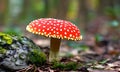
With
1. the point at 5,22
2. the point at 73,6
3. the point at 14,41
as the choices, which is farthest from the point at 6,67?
the point at 73,6

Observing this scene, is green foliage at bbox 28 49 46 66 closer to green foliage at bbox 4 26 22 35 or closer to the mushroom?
the mushroom

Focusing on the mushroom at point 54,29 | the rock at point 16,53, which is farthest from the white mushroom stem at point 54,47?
the rock at point 16,53

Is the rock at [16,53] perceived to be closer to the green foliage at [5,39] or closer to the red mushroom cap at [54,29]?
the green foliage at [5,39]

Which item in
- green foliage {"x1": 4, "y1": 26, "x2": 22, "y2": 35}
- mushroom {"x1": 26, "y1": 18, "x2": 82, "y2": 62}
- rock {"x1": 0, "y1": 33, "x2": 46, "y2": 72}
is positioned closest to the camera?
rock {"x1": 0, "y1": 33, "x2": 46, "y2": 72}

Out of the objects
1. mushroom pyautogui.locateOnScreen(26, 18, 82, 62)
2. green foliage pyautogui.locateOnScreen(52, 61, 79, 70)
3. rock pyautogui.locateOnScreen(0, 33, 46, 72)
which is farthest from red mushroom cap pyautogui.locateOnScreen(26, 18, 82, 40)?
green foliage pyautogui.locateOnScreen(52, 61, 79, 70)

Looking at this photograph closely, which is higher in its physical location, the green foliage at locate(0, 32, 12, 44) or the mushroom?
the mushroom

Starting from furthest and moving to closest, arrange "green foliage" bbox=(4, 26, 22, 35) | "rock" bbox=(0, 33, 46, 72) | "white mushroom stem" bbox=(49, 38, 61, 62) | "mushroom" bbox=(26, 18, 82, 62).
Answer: "green foliage" bbox=(4, 26, 22, 35) → "white mushroom stem" bbox=(49, 38, 61, 62) → "mushroom" bbox=(26, 18, 82, 62) → "rock" bbox=(0, 33, 46, 72)

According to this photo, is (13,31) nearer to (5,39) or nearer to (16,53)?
(5,39)

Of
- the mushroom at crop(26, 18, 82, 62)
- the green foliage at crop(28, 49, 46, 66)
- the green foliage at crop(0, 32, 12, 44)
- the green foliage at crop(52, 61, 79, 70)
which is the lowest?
the green foliage at crop(52, 61, 79, 70)
